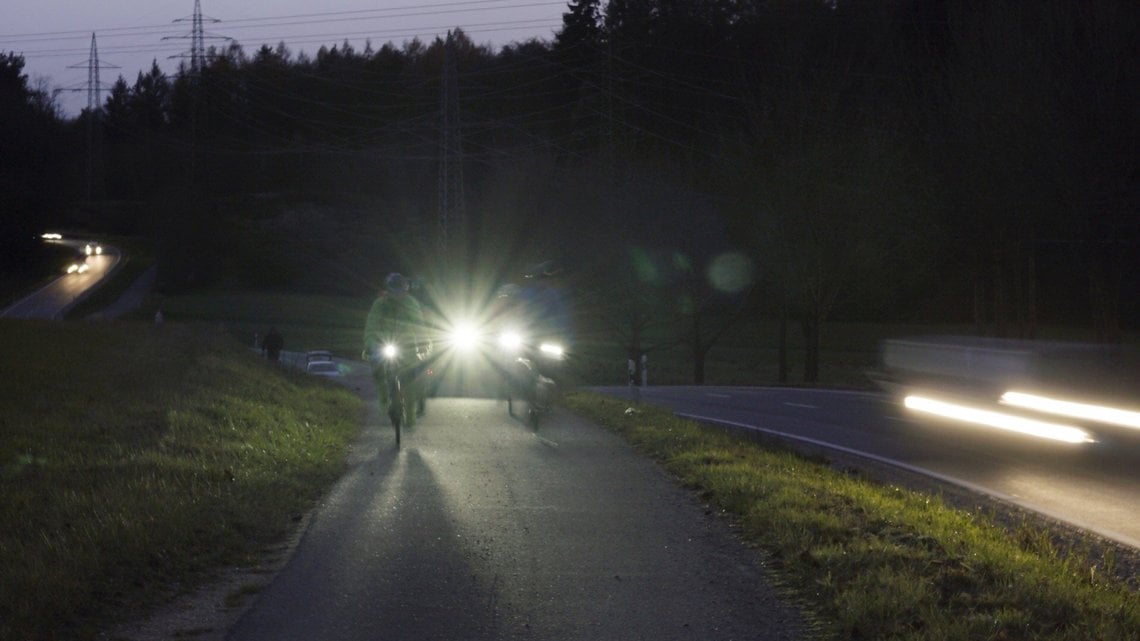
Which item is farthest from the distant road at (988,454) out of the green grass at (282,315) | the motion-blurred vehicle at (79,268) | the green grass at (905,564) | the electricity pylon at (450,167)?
the motion-blurred vehicle at (79,268)

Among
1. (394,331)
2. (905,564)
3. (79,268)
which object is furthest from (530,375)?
(79,268)

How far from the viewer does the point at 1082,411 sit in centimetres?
1417

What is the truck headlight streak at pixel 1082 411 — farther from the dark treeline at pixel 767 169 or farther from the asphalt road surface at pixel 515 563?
the dark treeline at pixel 767 169

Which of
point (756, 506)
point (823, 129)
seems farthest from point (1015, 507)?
point (823, 129)

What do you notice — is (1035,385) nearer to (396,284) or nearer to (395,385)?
(395,385)

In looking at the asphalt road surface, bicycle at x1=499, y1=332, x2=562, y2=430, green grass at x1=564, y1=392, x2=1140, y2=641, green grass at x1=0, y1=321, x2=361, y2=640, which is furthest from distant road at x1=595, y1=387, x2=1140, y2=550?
green grass at x1=0, y1=321, x2=361, y2=640

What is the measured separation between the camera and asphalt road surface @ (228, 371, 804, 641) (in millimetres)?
6691

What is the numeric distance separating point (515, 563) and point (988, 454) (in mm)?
10977

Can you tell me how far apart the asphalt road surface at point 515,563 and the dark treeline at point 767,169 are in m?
20.9

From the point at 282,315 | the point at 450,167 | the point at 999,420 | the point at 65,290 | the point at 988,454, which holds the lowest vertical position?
the point at 988,454

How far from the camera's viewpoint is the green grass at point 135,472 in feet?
22.9

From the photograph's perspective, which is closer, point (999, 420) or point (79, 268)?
point (999, 420)

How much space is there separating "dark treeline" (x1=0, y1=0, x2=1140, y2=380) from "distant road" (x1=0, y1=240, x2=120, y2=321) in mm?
3199

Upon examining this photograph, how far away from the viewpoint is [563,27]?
80125 millimetres
